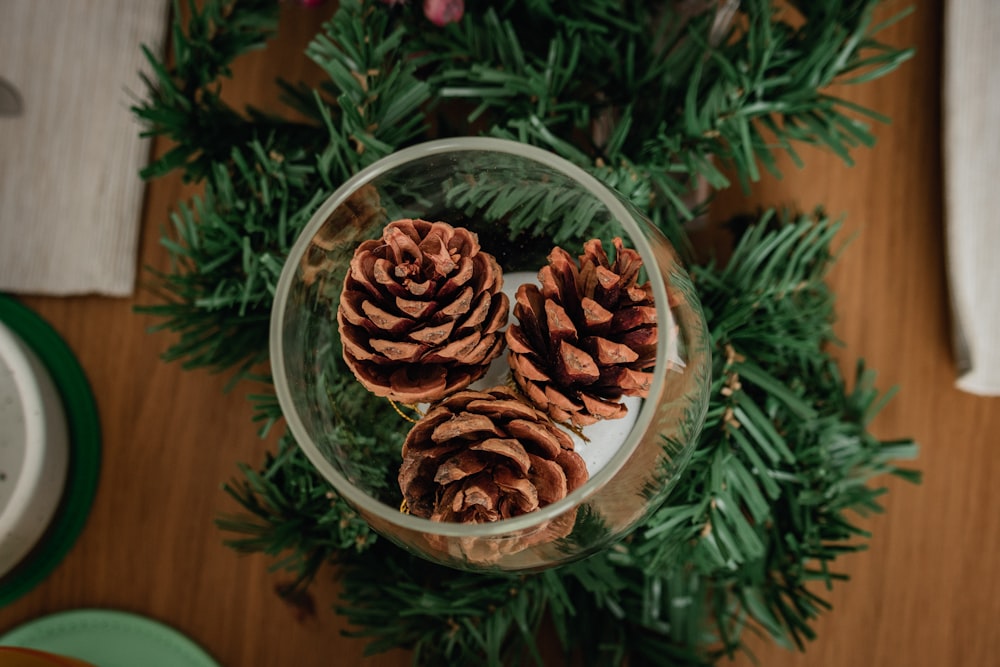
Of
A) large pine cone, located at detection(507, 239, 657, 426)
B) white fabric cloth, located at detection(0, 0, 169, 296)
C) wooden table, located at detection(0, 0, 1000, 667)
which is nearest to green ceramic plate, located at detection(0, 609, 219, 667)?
wooden table, located at detection(0, 0, 1000, 667)

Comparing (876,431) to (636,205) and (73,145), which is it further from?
(73,145)

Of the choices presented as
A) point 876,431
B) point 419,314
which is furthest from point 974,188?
point 419,314

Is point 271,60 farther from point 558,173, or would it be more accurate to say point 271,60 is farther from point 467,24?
point 558,173

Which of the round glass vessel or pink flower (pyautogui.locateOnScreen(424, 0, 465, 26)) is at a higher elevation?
pink flower (pyautogui.locateOnScreen(424, 0, 465, 26))

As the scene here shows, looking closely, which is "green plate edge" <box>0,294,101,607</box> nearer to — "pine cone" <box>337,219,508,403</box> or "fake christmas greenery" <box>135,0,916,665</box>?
"fake christmas greenery" <box>135,0,916,665</box>

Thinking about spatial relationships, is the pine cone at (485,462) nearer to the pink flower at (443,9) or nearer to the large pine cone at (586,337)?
the large pine cone at (586,337)

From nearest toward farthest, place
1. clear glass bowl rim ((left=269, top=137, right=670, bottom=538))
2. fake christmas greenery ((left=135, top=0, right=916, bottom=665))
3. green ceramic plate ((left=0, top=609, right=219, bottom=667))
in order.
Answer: clear glass bowl rim ((left=269, top=137, right=670, bottom=538)) → fake christmas greenery ((left=135, top=0, right=916, bottom=665)) → green ceramic plate ((left=0, top=609, right=219, bottom=667))

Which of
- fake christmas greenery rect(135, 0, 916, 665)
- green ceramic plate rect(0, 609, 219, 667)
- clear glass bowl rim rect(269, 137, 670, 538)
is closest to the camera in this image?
clear glass bowl rim rect(269, 137, 670, 538)
